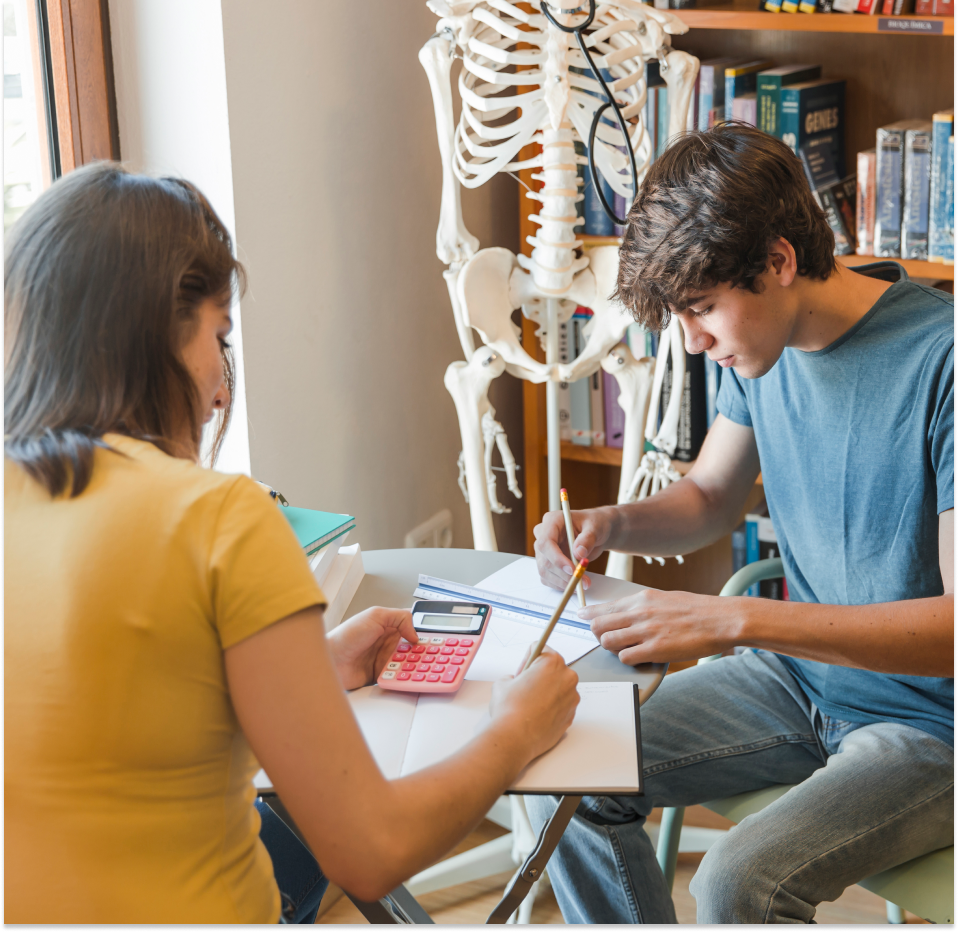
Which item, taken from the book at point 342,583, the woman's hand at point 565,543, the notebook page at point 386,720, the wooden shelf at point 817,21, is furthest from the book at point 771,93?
the notebook page at point 386,720

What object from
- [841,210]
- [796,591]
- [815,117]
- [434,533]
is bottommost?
[434,533]

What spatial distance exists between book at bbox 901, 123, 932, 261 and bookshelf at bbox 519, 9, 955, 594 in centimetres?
3

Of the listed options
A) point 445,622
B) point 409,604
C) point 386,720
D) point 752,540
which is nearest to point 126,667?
point 386,720

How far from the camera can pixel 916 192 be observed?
5.86 feet

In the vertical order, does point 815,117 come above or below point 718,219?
above

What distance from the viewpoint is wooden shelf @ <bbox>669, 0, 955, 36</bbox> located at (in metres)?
1.62

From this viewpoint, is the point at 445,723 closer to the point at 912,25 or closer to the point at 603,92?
the point at 603,92

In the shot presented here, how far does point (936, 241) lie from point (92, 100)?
57.9 inches

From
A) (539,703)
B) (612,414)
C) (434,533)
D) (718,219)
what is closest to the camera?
(539,703)

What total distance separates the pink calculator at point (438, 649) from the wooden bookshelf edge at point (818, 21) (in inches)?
47.6

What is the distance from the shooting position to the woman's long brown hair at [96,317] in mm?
753

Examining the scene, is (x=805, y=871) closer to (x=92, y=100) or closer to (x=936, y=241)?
(x=936, y=241)

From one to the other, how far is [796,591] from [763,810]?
1.25 ft

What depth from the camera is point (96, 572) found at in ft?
2.26
